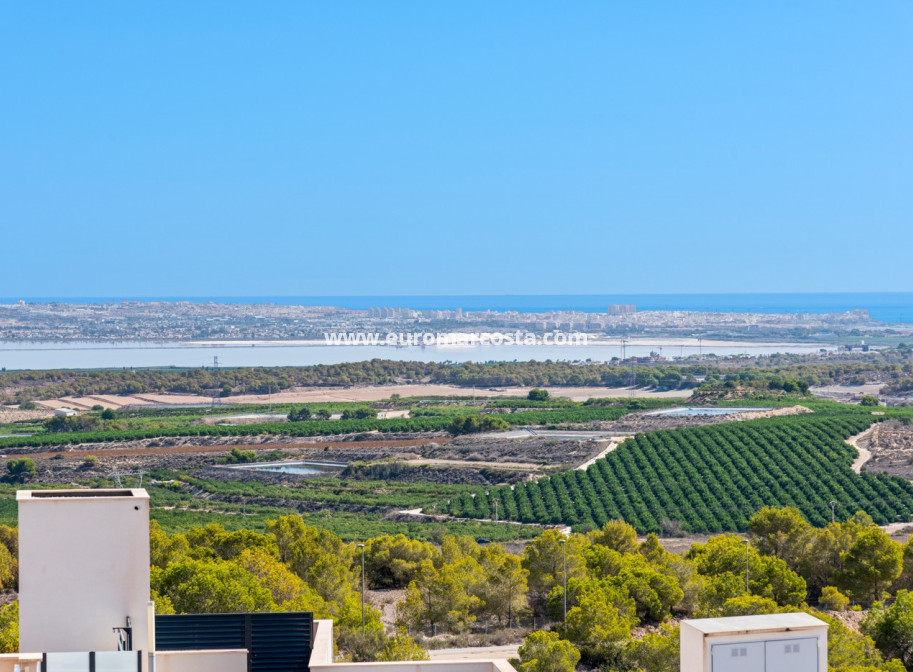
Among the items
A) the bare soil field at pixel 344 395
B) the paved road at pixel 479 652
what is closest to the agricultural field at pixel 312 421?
the bare soil field at pixel 344 395

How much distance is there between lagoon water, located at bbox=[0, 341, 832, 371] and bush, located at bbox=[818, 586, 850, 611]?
96217 mm

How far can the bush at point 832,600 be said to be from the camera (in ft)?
72.6

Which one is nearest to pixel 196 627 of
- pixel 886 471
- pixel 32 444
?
pixel 886 471

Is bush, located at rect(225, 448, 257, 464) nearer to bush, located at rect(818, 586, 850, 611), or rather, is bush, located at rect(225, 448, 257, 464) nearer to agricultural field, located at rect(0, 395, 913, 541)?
agricultural field, located at rect(0, 395, 913, 541)

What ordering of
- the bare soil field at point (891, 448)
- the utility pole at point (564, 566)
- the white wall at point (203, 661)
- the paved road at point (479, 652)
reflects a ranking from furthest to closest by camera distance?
the bare soil field at point (891, 448), the utility pole at point (564, 566), the paved road at point (479, 652), the white wall at point (203, 661)

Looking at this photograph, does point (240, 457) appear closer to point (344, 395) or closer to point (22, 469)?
point (22, 469)

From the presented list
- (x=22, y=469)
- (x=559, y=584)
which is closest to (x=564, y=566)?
(x=559, y=584)

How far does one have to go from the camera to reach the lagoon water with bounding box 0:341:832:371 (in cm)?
12269

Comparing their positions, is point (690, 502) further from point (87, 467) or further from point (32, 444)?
point (32, 444)

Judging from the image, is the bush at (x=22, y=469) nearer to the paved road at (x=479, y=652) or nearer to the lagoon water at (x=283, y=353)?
the paved road at (x=479, y=652)

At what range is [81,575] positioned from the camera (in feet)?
26.3

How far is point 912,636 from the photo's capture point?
18594 millimetres

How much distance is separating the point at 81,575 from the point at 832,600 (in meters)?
17.1

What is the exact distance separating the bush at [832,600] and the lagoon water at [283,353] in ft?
316
